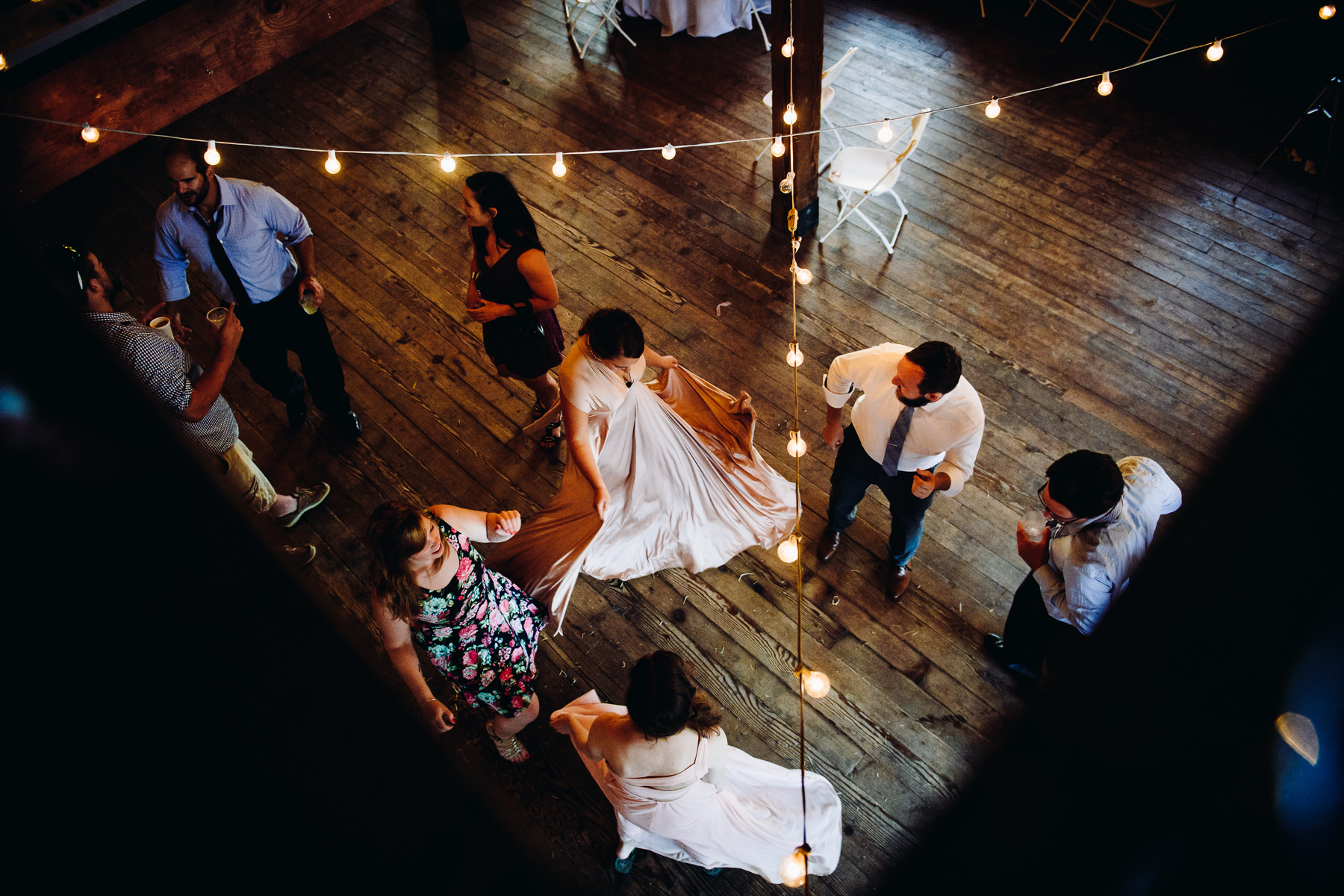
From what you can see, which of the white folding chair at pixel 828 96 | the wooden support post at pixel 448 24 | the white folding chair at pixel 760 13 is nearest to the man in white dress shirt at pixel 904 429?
the white folding chair at pixel 828 96

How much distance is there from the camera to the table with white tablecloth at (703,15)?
5.84 metres

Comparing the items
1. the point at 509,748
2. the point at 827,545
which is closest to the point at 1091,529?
the point at 827,545

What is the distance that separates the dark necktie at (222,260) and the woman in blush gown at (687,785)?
220 cm

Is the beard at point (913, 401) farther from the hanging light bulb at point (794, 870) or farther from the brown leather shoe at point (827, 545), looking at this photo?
the hanging light bulb at point (794, 870)

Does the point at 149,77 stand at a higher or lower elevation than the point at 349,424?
higher

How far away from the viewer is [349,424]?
12.7 feet

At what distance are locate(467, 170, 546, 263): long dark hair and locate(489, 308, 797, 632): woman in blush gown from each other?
0.66m

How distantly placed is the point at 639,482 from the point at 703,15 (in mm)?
4525

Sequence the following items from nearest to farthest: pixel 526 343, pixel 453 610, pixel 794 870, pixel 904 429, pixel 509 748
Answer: pixel 794 870
pixel 453 610
pixel 904 429
pixel 509 748
pixel 526 343

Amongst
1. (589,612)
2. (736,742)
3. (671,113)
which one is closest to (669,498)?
(589,612)

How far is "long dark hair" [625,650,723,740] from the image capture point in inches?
76.7

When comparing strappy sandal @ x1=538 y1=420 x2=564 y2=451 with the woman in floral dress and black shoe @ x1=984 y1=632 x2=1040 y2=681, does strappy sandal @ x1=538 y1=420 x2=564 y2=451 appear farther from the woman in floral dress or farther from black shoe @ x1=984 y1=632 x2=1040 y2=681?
black shoe @ x1=984 y1=632 x2=1040 y2=681

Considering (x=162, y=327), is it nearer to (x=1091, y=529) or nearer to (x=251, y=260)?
(x=251, y=260)

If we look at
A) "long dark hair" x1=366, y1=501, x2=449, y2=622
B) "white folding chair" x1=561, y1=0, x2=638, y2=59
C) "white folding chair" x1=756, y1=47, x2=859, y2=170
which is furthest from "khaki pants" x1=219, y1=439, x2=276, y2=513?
"white folding chair" x1=561, y1=0, x2=638, y2=59
